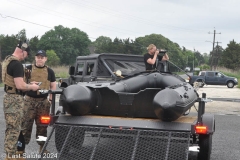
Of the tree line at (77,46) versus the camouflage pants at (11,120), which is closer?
the camouflage pants at (11,120)

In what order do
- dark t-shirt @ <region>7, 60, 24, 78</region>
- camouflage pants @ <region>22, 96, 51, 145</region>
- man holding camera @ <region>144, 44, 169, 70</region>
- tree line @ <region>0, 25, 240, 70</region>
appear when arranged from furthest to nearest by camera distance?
tree line @ <region>0, 25, 240, 70</region> → man holding camera @ <region>144, 44, 169, 70</region> → camouflage pants @ <region>22, 96, 51, 145</region> → dark t-shirt @ <region>7, 60, 24, 78</region>

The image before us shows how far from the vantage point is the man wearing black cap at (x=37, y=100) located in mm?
6781

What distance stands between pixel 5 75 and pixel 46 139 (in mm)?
1097

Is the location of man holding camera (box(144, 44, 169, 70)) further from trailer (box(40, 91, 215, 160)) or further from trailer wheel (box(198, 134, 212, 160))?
trailer wheel (box(198, 134, 212, 160))

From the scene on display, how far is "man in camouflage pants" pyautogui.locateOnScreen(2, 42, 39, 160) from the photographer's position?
232 inches

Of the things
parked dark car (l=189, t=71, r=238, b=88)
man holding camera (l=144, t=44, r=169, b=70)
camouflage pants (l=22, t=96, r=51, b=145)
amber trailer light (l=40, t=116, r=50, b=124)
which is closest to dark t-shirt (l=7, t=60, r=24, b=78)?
amber trailer light (l=40, t=116, r=50, b=124)

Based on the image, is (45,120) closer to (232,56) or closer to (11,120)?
(11,120)

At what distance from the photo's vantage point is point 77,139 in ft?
18.8

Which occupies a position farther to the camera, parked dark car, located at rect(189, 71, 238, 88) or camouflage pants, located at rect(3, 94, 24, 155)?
parked dark car, located at rect(189, 71, 238, 88)

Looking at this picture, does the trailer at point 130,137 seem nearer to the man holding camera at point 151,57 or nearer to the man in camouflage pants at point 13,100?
the man in camouflage pants at point 13,100

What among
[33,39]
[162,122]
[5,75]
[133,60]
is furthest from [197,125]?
[33,39]

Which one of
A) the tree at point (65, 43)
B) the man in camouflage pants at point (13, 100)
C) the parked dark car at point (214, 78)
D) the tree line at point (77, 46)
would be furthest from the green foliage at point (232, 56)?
the man in camouflage pants at point (13, 100)

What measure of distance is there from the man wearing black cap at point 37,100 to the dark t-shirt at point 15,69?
78cm

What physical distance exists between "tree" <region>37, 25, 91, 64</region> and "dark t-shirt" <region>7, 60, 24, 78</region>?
83.9 metres
